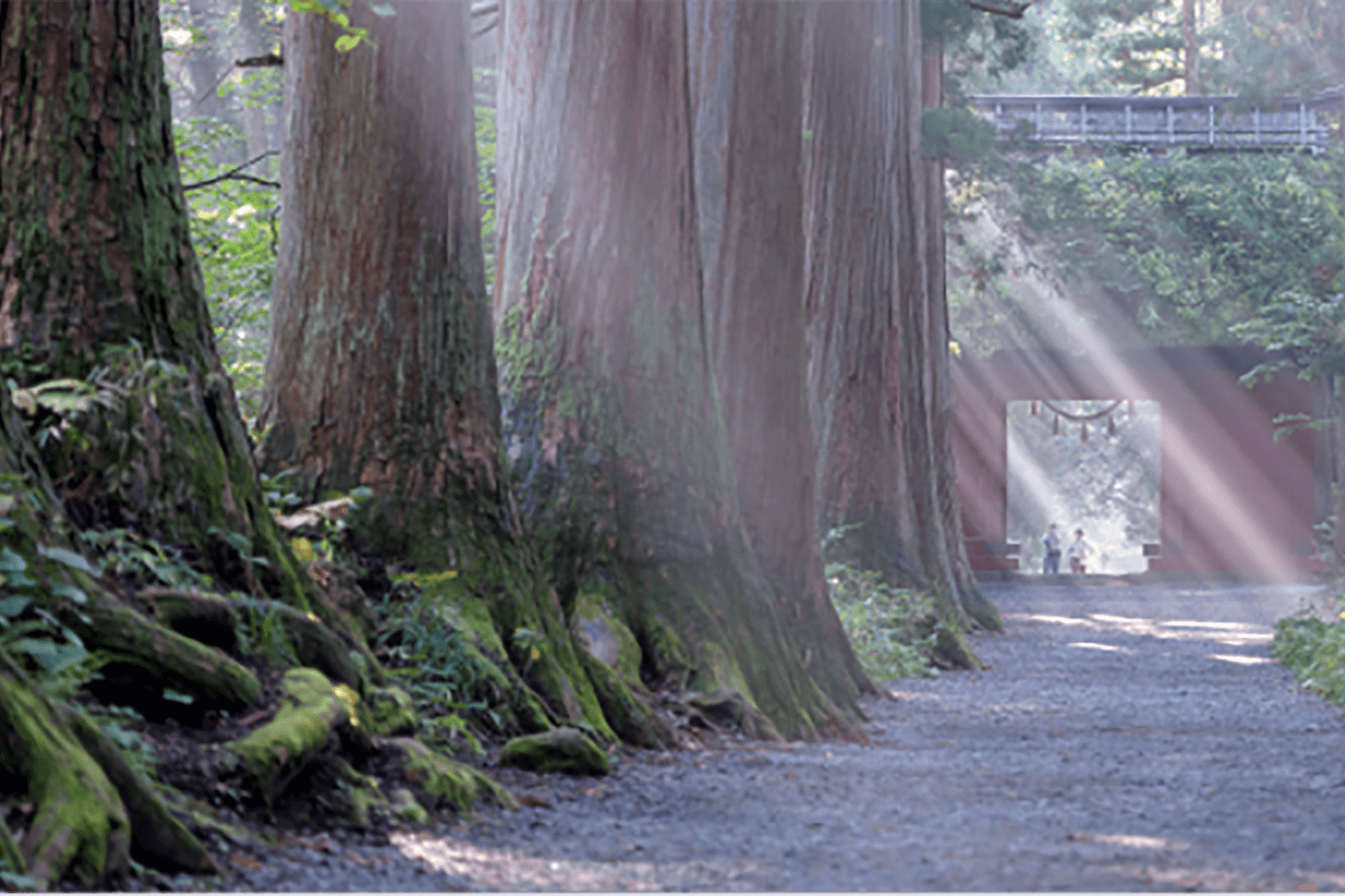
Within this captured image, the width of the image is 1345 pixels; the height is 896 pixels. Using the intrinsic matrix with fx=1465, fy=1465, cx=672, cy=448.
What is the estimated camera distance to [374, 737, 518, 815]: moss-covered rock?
13.5 feet

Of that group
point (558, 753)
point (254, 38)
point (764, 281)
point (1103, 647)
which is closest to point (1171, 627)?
point (1103, 647)

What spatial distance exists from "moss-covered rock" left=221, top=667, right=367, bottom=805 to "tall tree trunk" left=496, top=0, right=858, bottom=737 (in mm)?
2608

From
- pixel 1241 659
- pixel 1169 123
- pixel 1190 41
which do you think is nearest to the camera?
pixel 1241 659

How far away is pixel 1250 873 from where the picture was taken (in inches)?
142

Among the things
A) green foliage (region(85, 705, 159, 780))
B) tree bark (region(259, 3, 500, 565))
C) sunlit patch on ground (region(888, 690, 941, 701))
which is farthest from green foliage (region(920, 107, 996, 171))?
green foliage (region(85, 705, 159, 780))

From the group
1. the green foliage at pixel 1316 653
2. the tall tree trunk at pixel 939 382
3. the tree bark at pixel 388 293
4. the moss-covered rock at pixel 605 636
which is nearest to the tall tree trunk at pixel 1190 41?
the tall tree trunk at pixel 939 382

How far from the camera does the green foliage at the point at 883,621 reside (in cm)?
1124

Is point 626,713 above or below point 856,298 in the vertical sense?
below

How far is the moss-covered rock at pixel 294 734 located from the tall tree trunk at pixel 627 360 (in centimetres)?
261

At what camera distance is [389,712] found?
14.7 feet

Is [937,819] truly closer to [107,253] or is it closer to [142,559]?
[142,559]

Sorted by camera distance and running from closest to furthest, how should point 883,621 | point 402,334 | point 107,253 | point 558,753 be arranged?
point 107,253 → point 558,753 → point 402,334 → point 883,621

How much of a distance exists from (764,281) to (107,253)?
499 cm

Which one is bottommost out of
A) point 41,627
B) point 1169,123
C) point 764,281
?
point 41,627
